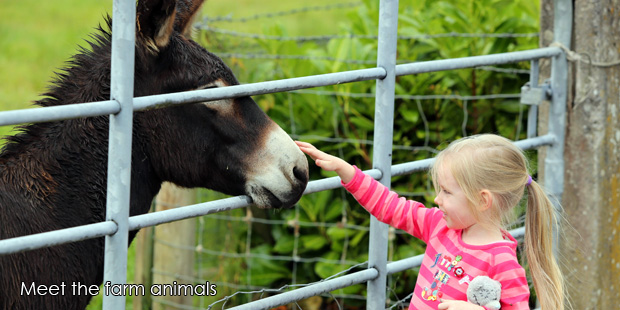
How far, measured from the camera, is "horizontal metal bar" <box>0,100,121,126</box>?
5.65ft

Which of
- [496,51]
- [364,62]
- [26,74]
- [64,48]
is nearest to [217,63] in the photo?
[364,62]

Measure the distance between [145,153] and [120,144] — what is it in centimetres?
60

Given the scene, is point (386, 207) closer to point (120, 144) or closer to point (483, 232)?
point (483, 232)

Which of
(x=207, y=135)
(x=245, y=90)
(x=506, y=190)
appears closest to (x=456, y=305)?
(x=506, y=190)

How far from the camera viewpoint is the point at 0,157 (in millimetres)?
2484

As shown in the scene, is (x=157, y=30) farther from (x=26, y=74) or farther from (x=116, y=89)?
(x=26, y=74)

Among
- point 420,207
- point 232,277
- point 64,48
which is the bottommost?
point 232,277

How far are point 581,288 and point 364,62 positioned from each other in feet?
5.69

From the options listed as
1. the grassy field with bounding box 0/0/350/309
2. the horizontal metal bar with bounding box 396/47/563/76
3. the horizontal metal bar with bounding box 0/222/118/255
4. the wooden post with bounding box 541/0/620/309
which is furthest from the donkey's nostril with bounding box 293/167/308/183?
the grassy field with bounding box 0/0/350/309

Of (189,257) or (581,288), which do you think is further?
(189,257)

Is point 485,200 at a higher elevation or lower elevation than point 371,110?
lower

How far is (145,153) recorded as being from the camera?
255 centimetres

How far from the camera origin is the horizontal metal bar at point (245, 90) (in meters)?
2.01

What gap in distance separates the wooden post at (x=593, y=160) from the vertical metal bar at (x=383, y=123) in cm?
115
